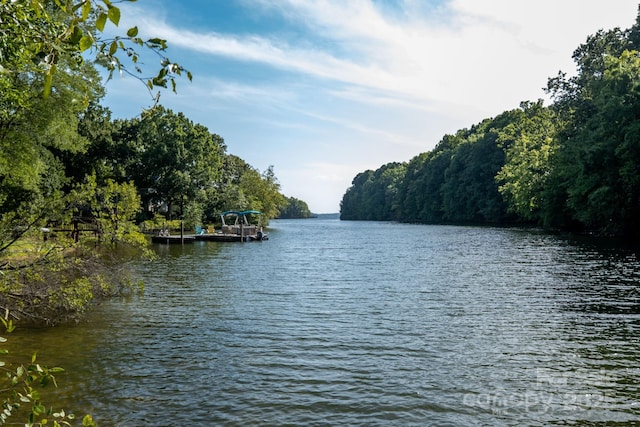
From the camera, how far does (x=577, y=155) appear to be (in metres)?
47.8

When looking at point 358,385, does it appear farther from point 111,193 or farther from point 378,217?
point 378,217

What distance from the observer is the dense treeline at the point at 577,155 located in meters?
42.8

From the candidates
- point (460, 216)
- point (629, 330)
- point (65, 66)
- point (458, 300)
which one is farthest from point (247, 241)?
point (460, 216)

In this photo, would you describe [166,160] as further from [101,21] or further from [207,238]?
[101,21]

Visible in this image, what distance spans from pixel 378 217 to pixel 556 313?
6165 inches

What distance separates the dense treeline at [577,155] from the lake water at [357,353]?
2479 centimetres

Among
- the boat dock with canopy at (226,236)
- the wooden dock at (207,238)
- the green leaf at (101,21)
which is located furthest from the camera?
the boat dock with canopy at (226,236)

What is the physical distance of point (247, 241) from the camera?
5291cm

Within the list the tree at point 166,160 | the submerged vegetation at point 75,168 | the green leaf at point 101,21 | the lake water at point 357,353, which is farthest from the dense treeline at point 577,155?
the green leaf at point 101,21

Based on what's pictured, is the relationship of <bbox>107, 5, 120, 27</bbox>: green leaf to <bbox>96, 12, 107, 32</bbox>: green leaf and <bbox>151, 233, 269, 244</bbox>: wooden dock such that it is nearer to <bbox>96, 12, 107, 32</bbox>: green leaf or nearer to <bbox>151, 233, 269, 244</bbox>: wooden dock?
<bbox>96, 12, 107, 32</bbox>: green leaf

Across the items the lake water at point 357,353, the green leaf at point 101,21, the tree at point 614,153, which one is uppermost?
the tree at point 614,153

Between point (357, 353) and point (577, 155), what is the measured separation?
44.3 m

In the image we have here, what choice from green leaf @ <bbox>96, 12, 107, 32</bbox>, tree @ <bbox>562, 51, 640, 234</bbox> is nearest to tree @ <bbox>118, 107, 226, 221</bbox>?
tree @ <bbox>562, 51, 640, 234</bbox>

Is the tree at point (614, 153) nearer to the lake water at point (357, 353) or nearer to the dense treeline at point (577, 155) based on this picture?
the dense treeline at point (577, 155)
